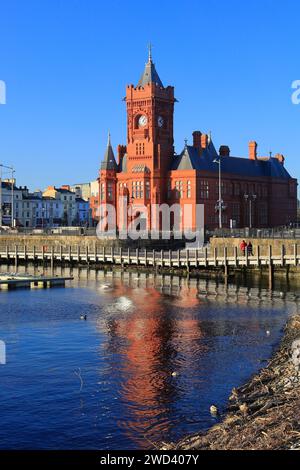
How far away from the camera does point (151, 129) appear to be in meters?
96.0

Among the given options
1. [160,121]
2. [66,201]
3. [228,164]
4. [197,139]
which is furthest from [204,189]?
[66,201]

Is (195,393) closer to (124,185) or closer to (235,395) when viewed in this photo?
(235,395)

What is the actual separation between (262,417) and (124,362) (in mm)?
11543

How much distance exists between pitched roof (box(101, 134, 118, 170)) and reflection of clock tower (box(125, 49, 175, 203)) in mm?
5028

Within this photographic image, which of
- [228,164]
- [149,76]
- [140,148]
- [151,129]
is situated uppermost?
[149,76]

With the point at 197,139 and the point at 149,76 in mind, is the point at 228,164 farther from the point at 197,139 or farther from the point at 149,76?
the point at 149,76

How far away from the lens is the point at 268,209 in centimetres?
11350

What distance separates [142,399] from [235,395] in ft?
10.9

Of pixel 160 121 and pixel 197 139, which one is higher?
pixel 160 121

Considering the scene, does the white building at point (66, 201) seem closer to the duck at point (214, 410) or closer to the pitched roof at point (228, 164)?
the pitched roof at point (228, 164)

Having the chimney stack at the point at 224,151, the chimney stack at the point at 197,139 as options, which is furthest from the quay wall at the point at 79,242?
the chimney stack at the point at 224,151

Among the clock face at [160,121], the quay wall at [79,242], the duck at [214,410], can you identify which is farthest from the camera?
the clock face at [160,121]

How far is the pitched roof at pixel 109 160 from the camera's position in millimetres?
103062

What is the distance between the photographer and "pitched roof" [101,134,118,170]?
10306cm
